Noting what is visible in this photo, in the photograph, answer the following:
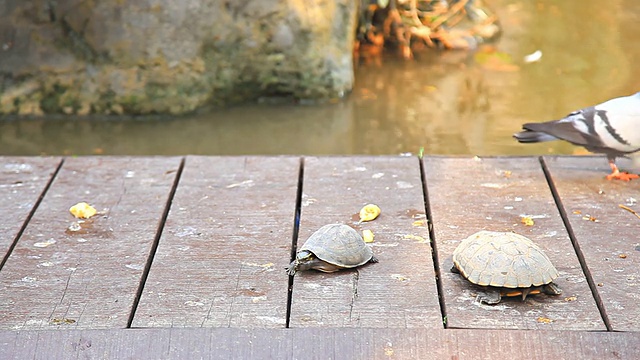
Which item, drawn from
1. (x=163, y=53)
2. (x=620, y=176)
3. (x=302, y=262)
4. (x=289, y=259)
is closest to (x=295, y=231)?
(x=289, y=259)

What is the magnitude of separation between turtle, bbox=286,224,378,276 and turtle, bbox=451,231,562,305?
334 mm

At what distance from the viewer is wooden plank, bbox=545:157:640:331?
267cm

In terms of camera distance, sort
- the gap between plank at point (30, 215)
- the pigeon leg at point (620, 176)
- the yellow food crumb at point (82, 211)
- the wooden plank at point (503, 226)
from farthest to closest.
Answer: the pigeon leg at point (620, 176) → the yellow food crumb at point (82, 211) → the gap between plank at point (30, 215) → the wooden plank at point (503, 226)

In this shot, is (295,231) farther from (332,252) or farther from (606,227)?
(606,227)

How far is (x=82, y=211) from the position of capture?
330 cm

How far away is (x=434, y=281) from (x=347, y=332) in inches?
16.4

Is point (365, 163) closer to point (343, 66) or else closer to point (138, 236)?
point (138, 236)

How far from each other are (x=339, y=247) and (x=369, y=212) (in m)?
0.47

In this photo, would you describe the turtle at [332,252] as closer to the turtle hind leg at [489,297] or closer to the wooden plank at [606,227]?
the turtle hind leg at [489,297]

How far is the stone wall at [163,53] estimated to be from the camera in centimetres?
522

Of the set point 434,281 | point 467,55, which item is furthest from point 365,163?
point 467,55

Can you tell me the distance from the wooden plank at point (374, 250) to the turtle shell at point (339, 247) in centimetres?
5

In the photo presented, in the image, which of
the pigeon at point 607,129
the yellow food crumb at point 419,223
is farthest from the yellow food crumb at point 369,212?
the pigeon at point 607,129

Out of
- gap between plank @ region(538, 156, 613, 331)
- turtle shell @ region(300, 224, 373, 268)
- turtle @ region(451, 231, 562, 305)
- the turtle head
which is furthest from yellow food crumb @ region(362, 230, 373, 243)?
gap between plank @ region(538, 156, 613, 331)
